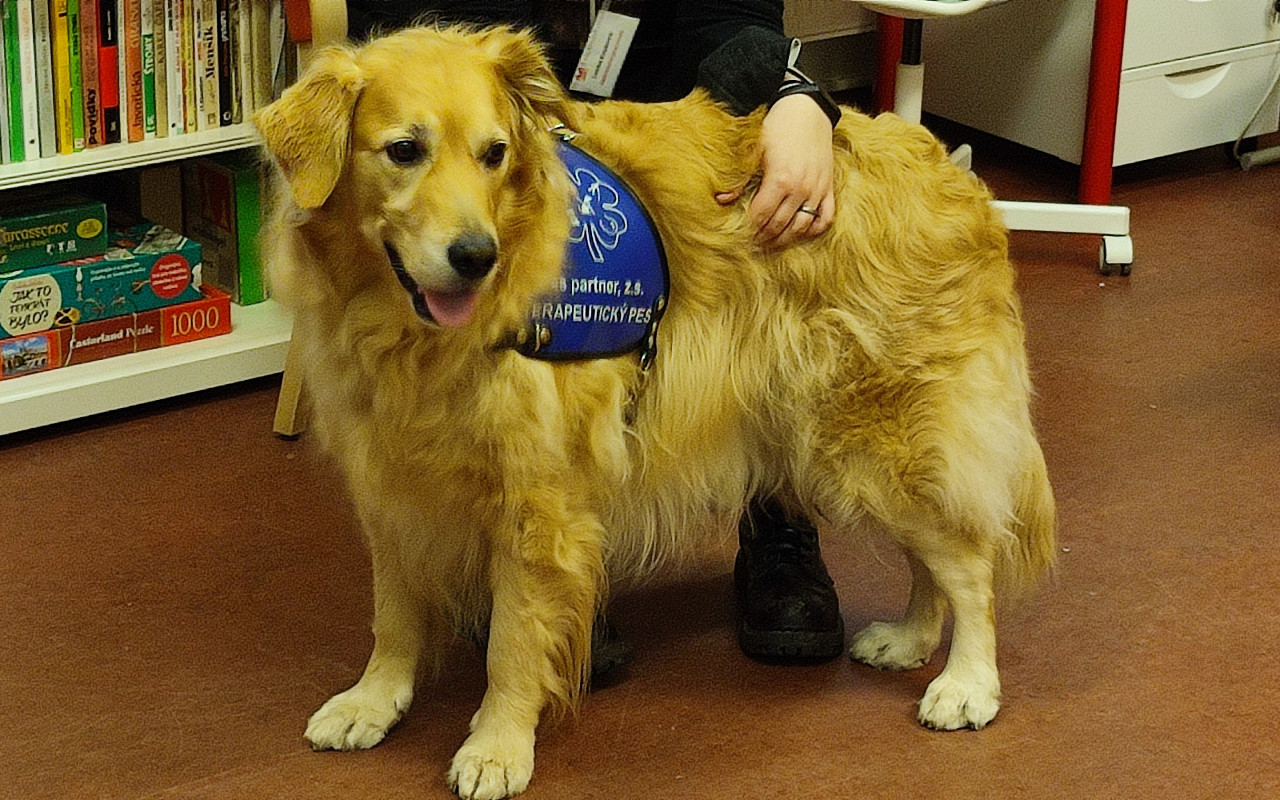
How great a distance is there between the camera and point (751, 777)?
1965 millimetres

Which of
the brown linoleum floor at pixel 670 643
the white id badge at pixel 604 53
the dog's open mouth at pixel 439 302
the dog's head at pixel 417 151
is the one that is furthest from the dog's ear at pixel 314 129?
the brown linoleum floor at pixel 670 643

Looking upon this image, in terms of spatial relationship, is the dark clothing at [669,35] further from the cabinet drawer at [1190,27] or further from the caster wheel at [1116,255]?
the cabinet drawer at [1190,27]

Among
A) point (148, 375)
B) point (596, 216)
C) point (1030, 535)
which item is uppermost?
point (596, 216)

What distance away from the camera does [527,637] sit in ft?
6.32

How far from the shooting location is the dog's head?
1.63 m

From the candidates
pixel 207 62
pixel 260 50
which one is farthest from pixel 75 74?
pixel 260 50

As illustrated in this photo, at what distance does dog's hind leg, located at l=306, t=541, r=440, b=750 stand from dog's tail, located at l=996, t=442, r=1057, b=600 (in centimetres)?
78

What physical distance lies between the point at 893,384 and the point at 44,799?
3.78ft

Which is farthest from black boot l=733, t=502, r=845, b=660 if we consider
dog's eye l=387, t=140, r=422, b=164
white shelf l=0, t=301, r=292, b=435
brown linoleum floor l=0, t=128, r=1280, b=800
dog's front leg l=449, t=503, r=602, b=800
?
white shelf l=0, t=301, r=292, b=435

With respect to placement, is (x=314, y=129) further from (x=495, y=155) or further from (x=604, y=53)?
(x=604, y=53)

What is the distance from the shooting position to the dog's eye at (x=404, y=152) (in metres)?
1.64

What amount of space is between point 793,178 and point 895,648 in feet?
2.30

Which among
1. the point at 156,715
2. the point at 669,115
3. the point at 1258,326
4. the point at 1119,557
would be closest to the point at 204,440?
the point at 156,715

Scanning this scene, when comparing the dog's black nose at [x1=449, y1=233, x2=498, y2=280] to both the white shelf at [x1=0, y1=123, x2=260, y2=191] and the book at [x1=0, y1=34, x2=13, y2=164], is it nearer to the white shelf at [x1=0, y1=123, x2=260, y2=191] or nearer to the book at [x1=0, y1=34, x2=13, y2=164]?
the white shelf at [x1=0, y1=123, x2=260, y2=191]
